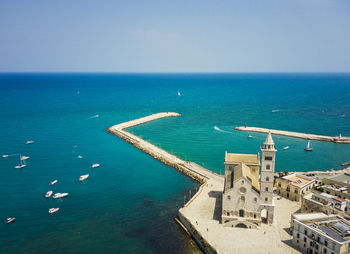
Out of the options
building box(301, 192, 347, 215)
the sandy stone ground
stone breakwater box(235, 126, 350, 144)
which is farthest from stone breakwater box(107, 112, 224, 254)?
stone breakwater box(235, 126, 350, 144)

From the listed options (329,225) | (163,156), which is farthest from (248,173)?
(163,156)

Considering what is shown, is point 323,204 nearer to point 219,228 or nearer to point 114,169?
point 219,228

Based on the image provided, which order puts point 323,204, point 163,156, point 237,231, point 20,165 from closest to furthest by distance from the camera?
1. point 237,231
2. point 323,204
3. point 20,165
4. point 163,156

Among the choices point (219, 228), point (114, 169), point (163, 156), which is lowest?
point (219, 228)

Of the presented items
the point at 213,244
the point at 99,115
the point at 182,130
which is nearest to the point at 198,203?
the point at 213,244

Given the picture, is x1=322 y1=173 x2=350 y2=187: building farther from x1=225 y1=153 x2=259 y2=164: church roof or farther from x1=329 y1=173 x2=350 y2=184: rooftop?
x1=225 y1=153 x2=259 y2=164: church roof

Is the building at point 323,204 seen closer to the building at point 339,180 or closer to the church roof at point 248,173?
the building at point 339,180
